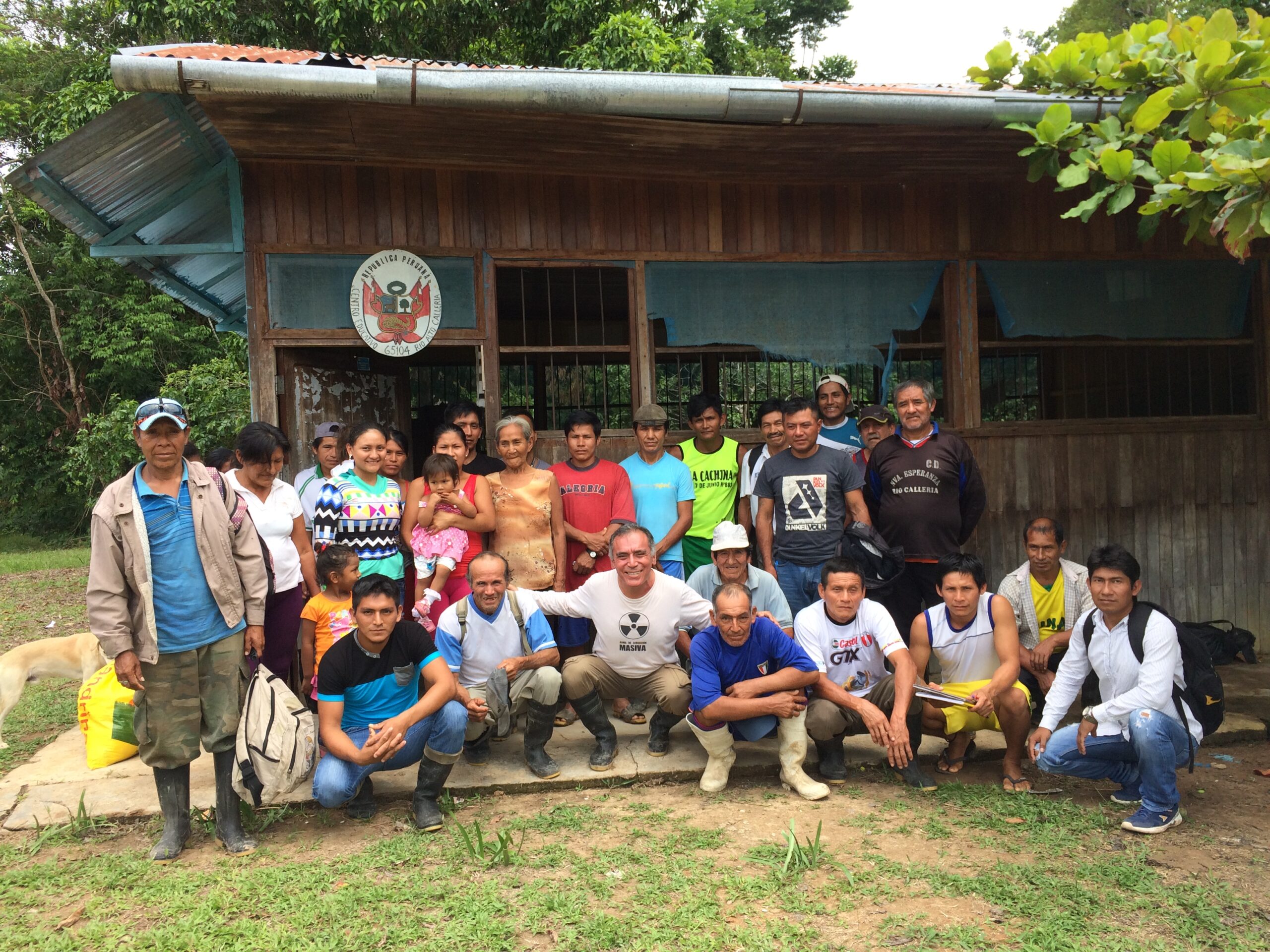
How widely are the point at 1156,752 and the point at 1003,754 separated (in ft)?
3.40

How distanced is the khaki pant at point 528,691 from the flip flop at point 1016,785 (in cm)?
216

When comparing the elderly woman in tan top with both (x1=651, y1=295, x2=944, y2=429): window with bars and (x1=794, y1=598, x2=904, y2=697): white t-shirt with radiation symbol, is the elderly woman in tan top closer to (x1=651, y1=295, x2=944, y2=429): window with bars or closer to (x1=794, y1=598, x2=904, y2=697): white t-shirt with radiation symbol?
(x1=794, y1=598, x2=904, y2=697): white t-shirt with radiation symbol

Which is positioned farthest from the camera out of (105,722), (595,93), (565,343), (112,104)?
(112,104)

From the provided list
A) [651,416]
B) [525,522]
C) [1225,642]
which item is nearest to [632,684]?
[525,522]

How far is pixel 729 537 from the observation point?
461 cm

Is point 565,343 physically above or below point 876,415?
above

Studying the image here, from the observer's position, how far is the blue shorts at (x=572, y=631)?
5305 mm

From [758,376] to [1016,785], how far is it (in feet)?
22.4

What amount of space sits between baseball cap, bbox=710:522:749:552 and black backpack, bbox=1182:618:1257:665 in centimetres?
353

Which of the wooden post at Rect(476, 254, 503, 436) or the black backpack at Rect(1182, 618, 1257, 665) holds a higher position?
the wooden post at Rect(476, 254, 503, 436)

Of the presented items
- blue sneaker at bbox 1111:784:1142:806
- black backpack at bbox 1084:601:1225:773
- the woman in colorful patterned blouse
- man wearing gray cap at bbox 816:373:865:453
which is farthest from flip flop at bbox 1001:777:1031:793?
the woman in colorful patterned blouse

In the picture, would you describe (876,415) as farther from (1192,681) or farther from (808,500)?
(1192,681)

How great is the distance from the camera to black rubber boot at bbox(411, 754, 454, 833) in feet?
13.1

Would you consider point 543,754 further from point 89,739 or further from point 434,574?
point 89,739
